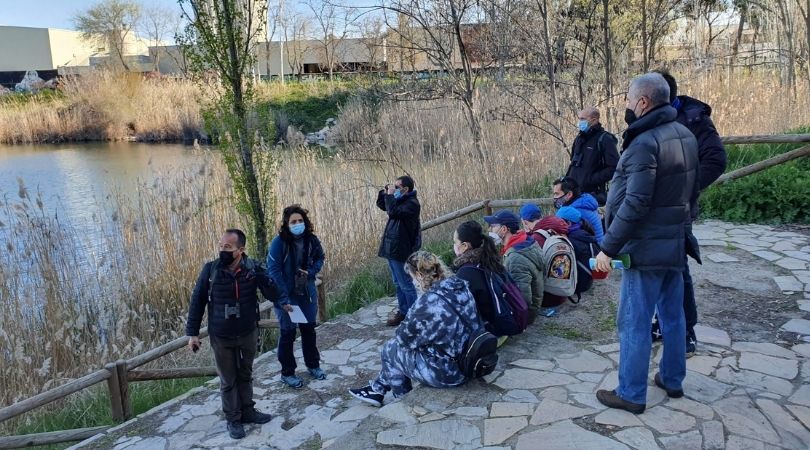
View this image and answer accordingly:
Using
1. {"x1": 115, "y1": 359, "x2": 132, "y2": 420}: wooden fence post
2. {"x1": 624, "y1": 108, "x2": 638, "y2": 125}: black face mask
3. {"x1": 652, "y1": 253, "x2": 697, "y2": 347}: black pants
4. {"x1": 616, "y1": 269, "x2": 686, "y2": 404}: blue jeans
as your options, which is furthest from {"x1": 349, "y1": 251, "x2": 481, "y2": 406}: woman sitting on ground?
{"x1": 115, "y1": 359, "x2": 132, "y2": 420}: wooden fence post

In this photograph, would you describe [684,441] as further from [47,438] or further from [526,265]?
[47,438]

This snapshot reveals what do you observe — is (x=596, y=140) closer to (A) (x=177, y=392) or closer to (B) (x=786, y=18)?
(A) (x=177, y=392)

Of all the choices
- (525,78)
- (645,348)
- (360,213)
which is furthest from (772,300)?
(525,78)

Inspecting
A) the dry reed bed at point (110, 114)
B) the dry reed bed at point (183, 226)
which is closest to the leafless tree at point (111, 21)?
the dry reed bed at point (110, 114)

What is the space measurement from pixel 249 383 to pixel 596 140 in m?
3.71

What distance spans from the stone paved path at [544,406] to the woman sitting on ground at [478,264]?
1.45 ft

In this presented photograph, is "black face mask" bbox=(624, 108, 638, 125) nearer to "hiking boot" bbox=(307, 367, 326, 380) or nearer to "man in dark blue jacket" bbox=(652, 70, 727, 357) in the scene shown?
"man in dark blue jacket" bbox=(652, 70, 727, 357)

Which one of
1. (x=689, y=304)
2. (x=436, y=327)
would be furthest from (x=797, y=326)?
(x=436, y=327)

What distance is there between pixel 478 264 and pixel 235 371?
1820 millimetres

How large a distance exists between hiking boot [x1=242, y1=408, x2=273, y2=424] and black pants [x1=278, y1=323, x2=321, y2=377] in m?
0.60

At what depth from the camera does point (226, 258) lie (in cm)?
423

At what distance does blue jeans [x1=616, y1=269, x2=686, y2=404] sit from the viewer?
3.34 m

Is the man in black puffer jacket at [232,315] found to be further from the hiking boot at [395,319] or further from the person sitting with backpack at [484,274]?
the hiking boot at [395,319]

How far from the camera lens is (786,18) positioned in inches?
501
